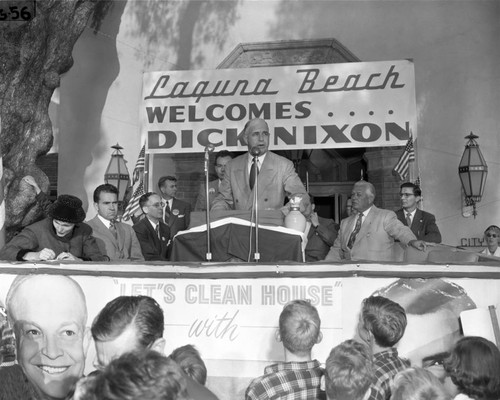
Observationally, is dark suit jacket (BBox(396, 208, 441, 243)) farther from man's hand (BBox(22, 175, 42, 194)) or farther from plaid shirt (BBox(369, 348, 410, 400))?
plaid shirt (BBox(369, 348, 410, 400))

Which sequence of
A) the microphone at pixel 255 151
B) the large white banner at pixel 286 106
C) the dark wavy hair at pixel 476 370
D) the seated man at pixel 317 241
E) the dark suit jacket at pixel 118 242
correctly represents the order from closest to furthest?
1. the dark wavy hair at pixel 476 370
2. the microphone at pixel 255 151
3. the dark suit jacket at pixel 118 242
4. the seated man at pixel 317 241
5. the large white banner at pixel 286 106

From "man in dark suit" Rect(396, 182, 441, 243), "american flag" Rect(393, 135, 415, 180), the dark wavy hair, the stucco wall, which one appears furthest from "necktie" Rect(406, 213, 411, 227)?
the dark wavy hair

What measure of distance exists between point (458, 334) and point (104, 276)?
2.00 metres

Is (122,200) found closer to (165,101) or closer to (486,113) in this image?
(165,101)

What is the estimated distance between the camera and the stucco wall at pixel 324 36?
9.87 meters

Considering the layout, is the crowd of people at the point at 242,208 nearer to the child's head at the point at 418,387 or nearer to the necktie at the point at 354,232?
the necktie at the point at 354,232

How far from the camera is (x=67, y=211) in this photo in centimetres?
507

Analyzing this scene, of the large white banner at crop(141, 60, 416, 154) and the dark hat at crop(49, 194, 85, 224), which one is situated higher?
the large white banner at crop(141, 60, 416, 154)

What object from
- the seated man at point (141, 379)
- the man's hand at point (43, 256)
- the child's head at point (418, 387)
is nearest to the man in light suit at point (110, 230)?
the man's hand at point (43, 256)

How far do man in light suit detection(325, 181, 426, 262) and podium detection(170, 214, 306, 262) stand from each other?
91 cm

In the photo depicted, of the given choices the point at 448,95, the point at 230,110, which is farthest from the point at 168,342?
the point at 448,95

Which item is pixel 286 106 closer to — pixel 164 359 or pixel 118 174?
pixel 118 174

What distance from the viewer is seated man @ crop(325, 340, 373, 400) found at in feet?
9.61

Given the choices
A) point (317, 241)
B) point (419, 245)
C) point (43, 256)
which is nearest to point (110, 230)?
point (43, 256)
